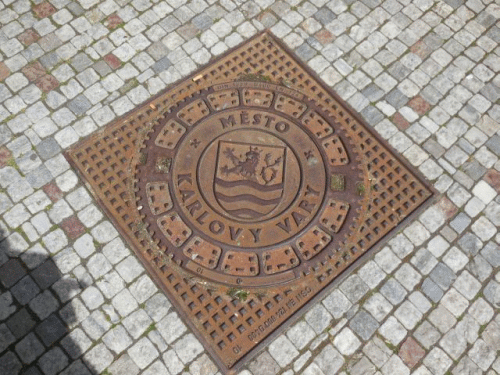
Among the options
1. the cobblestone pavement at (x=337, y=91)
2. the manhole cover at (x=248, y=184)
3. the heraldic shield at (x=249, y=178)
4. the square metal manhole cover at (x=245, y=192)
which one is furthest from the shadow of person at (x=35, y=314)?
the heraldic shield at (x=249, y=178)

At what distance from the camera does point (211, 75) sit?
5066 mm

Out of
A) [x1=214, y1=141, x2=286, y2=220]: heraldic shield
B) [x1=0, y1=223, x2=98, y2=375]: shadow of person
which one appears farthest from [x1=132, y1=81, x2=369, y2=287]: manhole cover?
[x1=0, y1=223, x2=98, y2=375]: shadow of person

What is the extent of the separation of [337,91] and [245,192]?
60.2 inches

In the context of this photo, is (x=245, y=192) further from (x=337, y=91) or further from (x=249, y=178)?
(x=337, y=91)

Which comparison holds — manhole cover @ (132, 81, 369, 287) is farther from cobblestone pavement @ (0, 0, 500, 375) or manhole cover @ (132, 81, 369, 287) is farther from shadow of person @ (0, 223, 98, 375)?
shadow of person @ (0, 223, 98, 375)

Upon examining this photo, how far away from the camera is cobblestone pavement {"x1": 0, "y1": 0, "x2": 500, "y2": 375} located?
4016mm

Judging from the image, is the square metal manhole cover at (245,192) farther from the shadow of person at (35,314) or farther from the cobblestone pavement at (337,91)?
the shadow of person at (35,314)

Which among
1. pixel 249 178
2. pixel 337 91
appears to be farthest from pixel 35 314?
pixel 337 91

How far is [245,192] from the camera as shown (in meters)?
4.47

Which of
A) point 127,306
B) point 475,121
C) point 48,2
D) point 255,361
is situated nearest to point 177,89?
point 48,2

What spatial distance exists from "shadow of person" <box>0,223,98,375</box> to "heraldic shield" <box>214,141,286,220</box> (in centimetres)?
A: 149

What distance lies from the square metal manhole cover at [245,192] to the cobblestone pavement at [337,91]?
0.16 meters

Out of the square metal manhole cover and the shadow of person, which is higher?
the square metal manhole cover

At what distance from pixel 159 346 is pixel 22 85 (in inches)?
115
